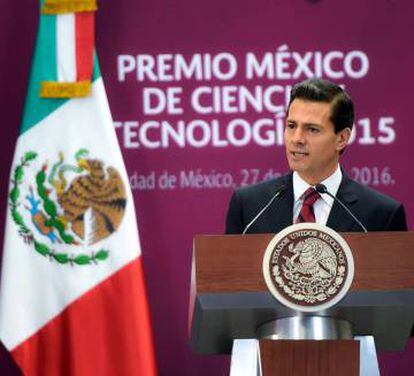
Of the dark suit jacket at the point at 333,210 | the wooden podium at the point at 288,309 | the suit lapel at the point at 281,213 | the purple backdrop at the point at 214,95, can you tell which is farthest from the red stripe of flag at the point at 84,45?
the wooden podium at the point at 288,309

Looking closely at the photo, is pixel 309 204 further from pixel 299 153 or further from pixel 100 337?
pixel 100 337

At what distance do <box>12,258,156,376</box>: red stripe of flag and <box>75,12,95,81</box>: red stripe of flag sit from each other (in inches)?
33.9

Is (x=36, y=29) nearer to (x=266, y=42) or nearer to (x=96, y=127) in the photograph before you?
(x=96, y=127)

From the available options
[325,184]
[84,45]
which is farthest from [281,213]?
[84,45]

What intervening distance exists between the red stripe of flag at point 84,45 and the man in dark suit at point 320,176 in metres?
1.71

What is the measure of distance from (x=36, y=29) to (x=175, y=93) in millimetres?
712

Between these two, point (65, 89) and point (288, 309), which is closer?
point (288, 309)

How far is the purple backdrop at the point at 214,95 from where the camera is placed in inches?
192

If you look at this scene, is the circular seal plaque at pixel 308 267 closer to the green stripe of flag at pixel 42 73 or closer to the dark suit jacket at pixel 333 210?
the dark suit jacket at pixel 333 210

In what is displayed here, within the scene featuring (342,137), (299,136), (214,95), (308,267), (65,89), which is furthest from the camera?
(214,95)

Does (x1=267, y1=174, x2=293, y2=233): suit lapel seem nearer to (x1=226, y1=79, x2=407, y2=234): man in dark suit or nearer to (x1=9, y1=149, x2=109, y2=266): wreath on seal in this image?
(x1=226, y1=79, x2=407, y2=234): man in dark suit

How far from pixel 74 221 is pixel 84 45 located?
0.78 meters

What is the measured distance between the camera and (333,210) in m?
3.07

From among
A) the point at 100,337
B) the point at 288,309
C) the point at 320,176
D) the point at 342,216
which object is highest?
the point at 320,176
